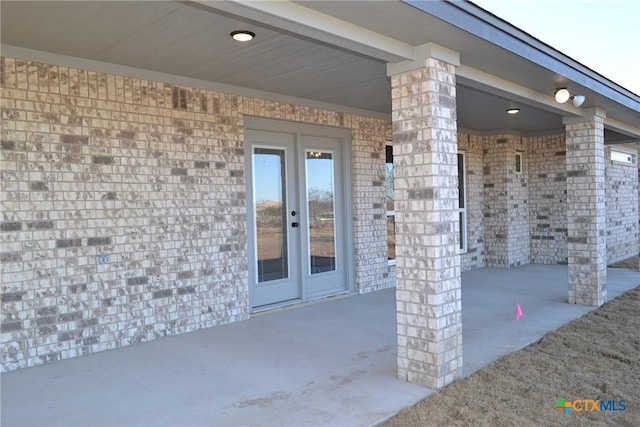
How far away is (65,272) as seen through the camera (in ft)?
14.0

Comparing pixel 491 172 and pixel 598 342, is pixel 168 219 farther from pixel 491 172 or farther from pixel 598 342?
pixel 491 172

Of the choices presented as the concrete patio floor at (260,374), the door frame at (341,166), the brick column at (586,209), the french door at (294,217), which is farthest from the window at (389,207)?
the brick column at (586,209)

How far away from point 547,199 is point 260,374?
838 centimetres

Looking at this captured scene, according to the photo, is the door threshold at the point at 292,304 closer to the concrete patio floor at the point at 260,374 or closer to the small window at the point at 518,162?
the concrete patio floor at the point at 260,374

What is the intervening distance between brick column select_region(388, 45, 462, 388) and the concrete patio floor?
0.29 m

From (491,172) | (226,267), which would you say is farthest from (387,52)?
(491,172)

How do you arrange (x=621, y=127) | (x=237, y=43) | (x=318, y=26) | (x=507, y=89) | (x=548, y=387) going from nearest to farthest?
(x=318, y=26)
(x=548, y=387)
(x=237, y=43)
(x=507, y=89)
(x=621, y=127)

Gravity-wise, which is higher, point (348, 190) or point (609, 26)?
point (609, 26)

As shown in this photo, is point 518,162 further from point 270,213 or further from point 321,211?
point 270,213

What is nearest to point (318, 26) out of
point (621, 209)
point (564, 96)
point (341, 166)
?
point (564, 96)

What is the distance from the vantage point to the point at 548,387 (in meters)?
3.55

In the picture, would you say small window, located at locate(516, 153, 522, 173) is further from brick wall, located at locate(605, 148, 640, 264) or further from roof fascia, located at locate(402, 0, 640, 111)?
roof fascia, located at locate(402, 0, 640, 111)

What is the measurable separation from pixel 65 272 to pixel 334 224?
365 cm

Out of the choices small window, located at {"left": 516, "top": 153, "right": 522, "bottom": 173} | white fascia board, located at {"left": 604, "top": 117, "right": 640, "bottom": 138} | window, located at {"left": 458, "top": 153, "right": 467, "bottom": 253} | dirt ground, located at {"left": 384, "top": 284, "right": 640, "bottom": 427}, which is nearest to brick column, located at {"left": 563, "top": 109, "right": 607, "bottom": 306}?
white fascia board, located at {"left": 604, "top": 117, "right": 640, "bottom": 138}
